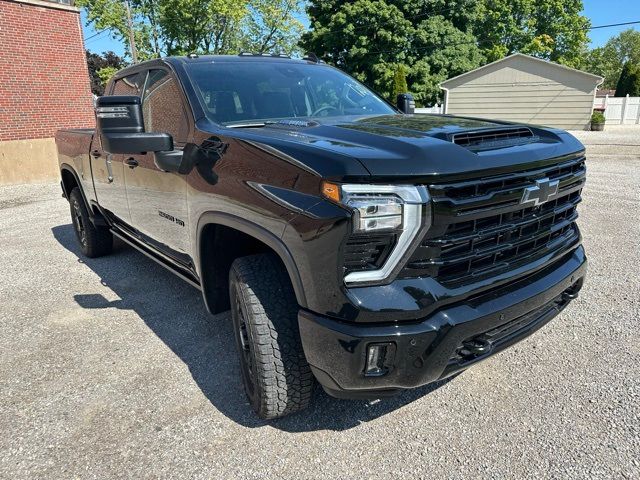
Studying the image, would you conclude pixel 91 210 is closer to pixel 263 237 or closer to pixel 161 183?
pixel 161 183

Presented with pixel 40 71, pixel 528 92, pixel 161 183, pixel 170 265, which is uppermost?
pixel 40 71

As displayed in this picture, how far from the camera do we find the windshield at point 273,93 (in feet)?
9.62

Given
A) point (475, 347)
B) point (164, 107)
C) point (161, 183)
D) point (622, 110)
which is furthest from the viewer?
point (622, 110)

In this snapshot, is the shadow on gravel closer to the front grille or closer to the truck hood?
the front grille

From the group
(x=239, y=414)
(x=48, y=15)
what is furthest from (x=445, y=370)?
(x=48, y=15)

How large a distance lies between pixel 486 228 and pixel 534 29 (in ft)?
151

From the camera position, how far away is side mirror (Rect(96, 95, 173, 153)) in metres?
2.40

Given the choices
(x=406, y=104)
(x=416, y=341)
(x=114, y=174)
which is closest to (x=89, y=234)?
(x=114, y=174)

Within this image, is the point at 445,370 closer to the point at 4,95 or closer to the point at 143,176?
the point at 143,176

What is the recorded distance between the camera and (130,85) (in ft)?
13.1

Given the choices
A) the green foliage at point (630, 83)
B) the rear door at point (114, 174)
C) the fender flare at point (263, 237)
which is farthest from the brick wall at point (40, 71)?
the green foliage at point (630, 83)

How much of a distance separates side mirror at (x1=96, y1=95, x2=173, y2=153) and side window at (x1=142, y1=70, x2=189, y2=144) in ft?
1.19

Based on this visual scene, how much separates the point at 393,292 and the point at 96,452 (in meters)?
1.67

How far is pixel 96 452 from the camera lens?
7.50 ft
